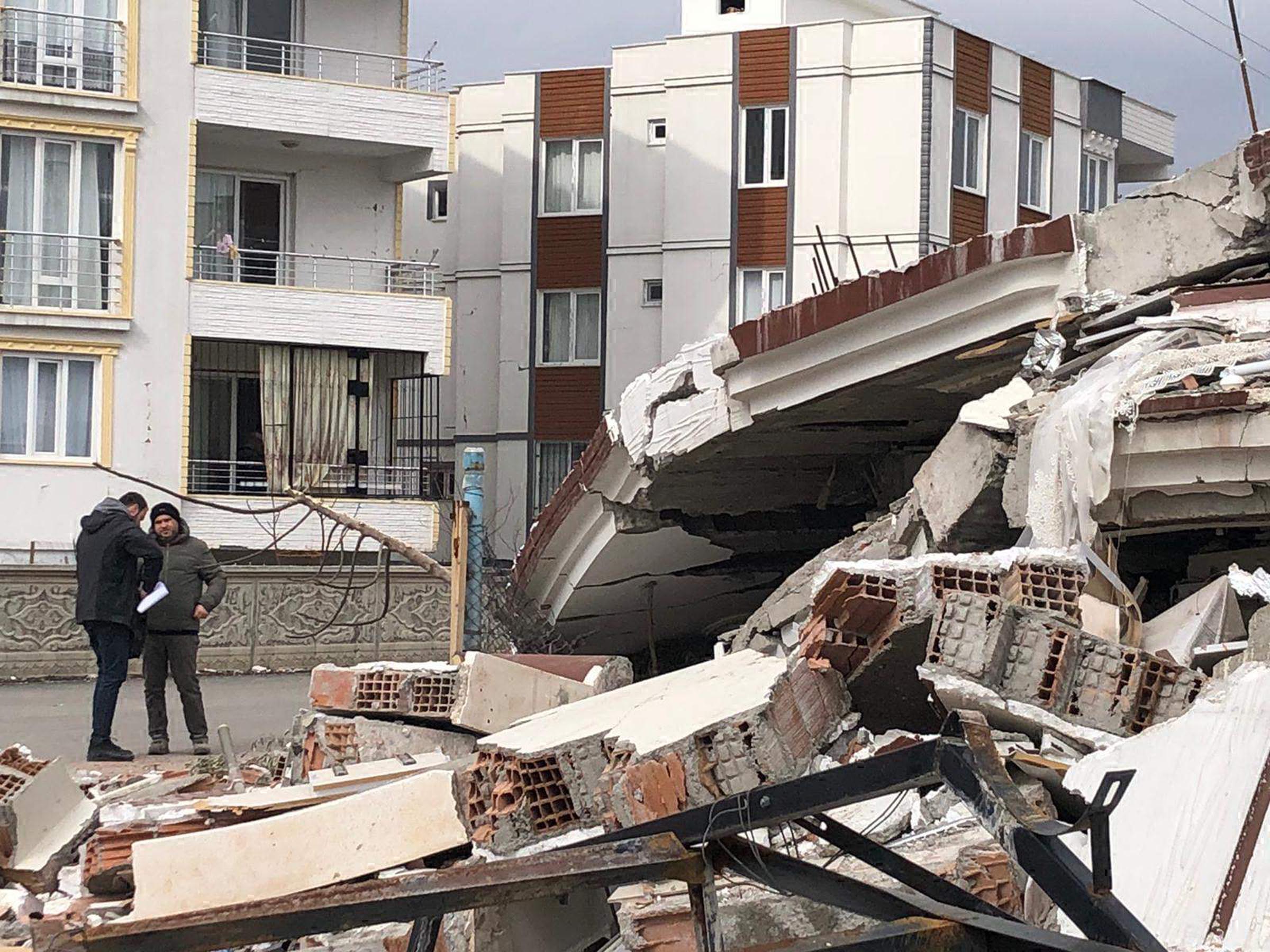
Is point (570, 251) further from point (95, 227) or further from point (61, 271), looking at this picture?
point (61, 271)

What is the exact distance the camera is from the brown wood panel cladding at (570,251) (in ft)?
89.4

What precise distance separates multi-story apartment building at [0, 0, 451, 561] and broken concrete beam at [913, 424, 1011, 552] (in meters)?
15.5

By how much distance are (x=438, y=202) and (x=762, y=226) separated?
6.58m

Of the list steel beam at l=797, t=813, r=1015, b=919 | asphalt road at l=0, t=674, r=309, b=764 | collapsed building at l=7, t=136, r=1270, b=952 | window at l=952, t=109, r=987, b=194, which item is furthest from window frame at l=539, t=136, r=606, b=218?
steel beam at l=797, t=813, r=1015, b=919

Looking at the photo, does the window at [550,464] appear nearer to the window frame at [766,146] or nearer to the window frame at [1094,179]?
the window frame at [766,146]

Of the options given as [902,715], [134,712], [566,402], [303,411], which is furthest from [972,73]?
[902,715]

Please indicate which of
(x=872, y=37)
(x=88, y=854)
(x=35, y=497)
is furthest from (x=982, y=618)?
(x=872, y=37)

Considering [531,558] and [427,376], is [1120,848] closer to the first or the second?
[531,558]

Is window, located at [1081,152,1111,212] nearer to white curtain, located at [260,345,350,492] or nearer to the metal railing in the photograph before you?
white curtain, located at [260,345,350,492]

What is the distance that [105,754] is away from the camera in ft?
31.8

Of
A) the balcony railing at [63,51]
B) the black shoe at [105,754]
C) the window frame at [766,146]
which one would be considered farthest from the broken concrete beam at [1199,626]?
the window frame at [766,146]

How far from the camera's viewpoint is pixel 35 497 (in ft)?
65.1

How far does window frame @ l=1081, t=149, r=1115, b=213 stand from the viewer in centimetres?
2922

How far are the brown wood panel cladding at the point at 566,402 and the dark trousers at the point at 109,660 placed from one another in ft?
57.6
